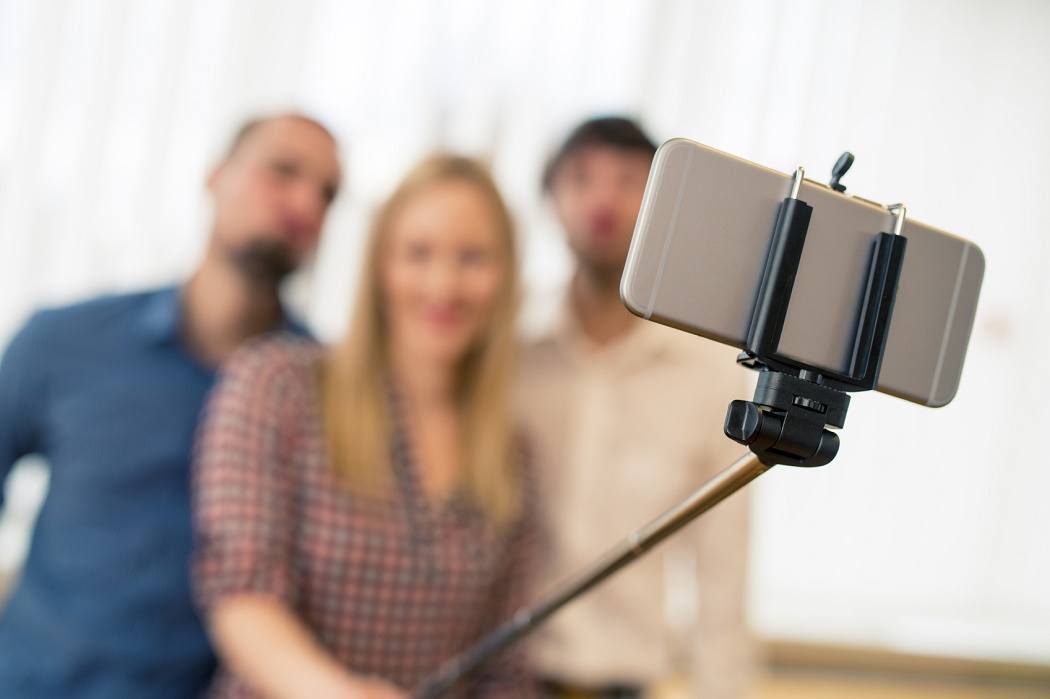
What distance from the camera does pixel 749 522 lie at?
54.5 inches

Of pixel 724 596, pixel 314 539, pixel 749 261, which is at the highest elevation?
pixel 749 261

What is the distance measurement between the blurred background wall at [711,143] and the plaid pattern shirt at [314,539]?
353 millimetres

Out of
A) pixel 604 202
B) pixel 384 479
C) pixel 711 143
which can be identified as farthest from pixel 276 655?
pixel 711 143

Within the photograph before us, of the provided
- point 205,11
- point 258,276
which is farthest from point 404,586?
point 205,11

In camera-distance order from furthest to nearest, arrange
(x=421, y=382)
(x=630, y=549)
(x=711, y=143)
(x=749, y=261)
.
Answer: (x=711, y=143)
(x=421, y=382)
(x=630, y=549)
(x=749, y=261)

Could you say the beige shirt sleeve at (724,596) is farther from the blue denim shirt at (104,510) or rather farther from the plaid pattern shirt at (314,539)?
the blue denim shirt at (104,510)

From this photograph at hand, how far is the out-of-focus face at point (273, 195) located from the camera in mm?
1116

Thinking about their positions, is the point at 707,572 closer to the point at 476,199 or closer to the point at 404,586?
the point at 404,586

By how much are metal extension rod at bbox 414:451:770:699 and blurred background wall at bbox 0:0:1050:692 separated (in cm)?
73

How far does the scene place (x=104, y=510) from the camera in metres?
1.09

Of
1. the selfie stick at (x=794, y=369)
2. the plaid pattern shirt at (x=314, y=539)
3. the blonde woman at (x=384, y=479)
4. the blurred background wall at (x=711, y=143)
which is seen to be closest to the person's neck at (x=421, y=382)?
the blonde woman at (x=384, y=479)

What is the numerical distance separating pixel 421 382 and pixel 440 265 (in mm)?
184

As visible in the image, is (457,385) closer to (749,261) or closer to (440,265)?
(440,265)

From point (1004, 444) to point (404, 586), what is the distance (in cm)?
172
